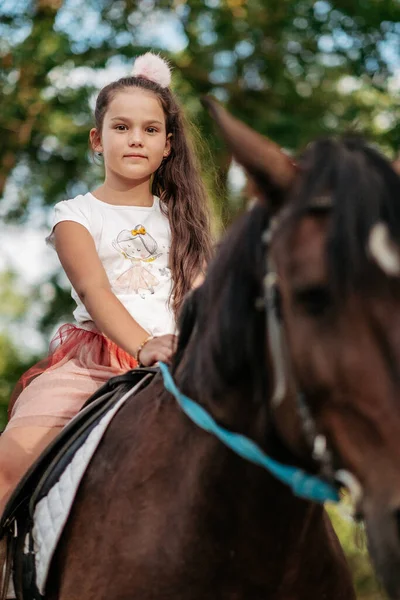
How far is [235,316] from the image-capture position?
7.32ft

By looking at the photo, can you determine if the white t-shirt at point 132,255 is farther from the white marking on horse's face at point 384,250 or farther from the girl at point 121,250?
the white marking on horse's face at point 384,250

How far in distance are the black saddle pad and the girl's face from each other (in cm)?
103

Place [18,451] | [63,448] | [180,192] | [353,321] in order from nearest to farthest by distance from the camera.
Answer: [353,321] < [63,448] < [18,451] < [180,192]

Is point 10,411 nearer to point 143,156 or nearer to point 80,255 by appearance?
point 80,255

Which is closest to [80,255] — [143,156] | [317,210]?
[143,156]

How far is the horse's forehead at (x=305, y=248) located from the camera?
77.4 inches

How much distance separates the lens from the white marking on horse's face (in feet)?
6.32

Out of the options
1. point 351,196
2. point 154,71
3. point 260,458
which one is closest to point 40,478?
point 260,458

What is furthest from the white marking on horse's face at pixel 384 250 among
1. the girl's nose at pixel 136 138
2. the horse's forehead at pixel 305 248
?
the girl's nose at pixel 136 138

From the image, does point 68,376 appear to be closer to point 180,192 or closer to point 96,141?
point 180,192

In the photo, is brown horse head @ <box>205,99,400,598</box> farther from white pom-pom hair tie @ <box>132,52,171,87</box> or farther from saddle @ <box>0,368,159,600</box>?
white pom-pom hair tie @ <box>132,52,171,87</box>

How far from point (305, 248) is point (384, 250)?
0.17m

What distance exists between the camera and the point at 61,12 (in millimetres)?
12383

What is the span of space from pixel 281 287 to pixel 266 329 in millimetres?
164
